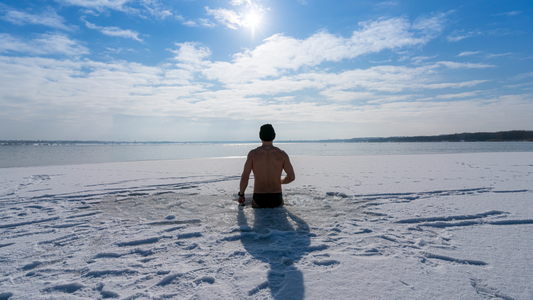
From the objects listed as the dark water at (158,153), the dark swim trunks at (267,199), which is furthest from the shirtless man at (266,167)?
the dark water at (158,153)

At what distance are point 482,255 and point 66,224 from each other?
6278 millimetres

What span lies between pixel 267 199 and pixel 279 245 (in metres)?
1.91

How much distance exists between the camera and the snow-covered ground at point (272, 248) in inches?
96.8

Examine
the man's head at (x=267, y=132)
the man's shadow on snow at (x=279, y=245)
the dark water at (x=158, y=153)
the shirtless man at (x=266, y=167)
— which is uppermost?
the man's head at (x=267, y=132)

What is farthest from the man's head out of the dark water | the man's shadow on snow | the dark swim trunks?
the dark water

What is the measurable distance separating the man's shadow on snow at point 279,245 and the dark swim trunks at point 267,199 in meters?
0.13

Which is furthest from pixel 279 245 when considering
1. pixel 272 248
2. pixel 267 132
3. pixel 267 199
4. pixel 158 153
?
pixel 158 153

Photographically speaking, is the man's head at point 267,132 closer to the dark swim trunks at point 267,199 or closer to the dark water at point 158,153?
the dark swim trunks at point 267,199

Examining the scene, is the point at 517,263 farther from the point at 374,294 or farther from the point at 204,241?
the point at 204,241

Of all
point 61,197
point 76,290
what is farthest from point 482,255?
point 61,197

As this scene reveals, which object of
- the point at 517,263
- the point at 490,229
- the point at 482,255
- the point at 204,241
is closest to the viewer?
the point at 517,263

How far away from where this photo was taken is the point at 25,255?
3.25 m

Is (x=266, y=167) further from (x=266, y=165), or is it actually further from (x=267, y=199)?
(x=267, y=199)

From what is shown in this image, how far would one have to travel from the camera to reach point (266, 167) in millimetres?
5160
